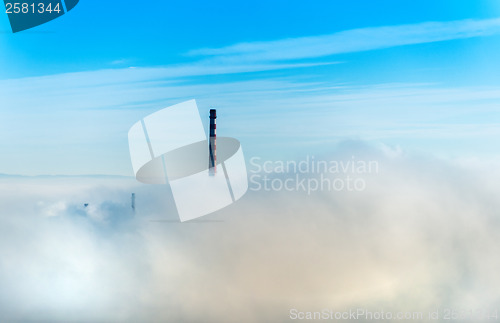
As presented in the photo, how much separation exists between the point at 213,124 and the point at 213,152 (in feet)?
3.71

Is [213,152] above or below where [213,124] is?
below

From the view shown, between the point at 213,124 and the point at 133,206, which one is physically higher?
the point at 213,124

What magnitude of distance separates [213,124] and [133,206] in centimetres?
460

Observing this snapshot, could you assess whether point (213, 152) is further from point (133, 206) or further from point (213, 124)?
point (133, 206)

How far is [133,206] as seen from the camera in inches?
476

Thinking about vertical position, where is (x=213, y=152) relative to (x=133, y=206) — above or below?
above

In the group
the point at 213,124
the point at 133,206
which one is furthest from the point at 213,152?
the point at 133,206

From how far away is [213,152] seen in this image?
12.1 metres

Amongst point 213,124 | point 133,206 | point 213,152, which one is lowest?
point 133,206

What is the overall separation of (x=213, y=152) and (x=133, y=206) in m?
3.87
